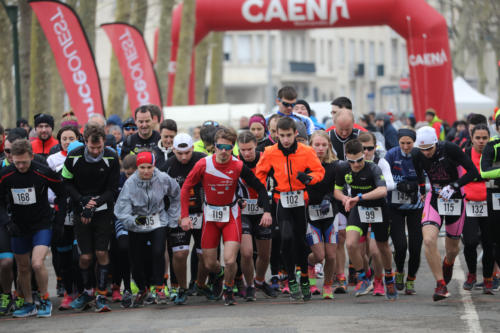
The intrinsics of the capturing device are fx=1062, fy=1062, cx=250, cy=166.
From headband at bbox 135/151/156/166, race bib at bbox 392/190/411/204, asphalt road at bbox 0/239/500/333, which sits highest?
headband at bbox 135/151/156/166

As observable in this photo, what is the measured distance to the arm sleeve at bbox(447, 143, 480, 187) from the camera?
431 inches

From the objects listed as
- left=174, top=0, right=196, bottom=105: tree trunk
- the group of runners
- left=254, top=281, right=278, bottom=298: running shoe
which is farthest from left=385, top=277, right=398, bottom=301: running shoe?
left=174, top=0, right=196, bottom=105: tree trunk

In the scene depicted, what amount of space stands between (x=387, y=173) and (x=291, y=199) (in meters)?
1.14

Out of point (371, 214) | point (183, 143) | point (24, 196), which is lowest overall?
point (371, 214)

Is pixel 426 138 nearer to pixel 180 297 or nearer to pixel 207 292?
pixel 207 292

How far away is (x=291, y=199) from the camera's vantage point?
10992 mm

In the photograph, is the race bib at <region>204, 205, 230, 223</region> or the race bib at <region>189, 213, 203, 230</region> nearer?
the race bib at <region>204, 205, 230, 223</region>

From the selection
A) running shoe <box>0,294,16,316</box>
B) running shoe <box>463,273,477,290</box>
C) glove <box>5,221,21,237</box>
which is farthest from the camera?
running shoe <box>463,273,477,290</box>

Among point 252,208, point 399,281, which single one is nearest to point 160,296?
point 252,208

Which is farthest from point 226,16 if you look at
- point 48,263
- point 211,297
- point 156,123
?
point 211,297

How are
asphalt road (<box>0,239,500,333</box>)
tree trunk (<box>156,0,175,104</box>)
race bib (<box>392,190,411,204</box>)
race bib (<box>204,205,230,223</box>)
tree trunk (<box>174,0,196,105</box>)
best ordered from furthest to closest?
tree trunk (<box>156,0,175,104</box>), tree trunk (<box>174,0,196,105</box>), race bib (<box>392,190,411,204</box>), race bib (<box>204,205,230,223</box>), asphalt road (<box>0,239,500,333</box>)

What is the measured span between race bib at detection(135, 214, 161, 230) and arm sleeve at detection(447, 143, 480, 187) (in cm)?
313

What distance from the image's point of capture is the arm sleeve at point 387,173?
1120 cm

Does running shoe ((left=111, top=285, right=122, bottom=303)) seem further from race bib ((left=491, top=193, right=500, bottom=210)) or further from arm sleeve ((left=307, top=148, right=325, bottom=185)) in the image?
race bib ((left=491, top=193, right=500, bottom=210))
